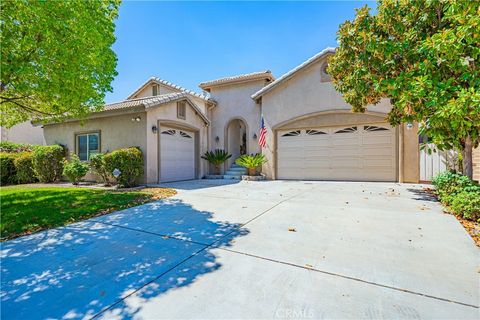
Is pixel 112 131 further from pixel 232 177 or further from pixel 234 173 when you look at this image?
pixel 234 173

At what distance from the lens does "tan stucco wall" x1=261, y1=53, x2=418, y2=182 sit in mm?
10211

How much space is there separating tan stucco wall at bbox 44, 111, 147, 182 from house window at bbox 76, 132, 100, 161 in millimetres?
270

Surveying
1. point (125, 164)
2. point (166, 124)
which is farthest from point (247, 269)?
point (166, 124)

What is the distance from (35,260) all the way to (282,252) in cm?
353

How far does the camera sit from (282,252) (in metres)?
3.28

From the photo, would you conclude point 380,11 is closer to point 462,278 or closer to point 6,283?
point 462,278

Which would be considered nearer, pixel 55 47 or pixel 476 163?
pixel 55 47

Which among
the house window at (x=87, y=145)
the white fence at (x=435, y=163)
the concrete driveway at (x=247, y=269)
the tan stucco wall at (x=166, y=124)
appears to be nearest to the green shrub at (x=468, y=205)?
the concrete driveway at (x=247, y=269)

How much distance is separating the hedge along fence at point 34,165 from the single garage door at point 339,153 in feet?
40.8

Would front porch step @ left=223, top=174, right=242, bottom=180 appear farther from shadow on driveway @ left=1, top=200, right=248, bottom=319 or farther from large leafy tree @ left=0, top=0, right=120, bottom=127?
large leafy tree @ left=0, top=0, right=120, bottom=127

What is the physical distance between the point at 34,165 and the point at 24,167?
78cm

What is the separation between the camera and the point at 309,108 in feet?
39.0

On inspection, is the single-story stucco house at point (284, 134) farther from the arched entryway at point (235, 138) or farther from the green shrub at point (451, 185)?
the green shrub at point (451, 185)

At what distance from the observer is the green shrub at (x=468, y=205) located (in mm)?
4629
